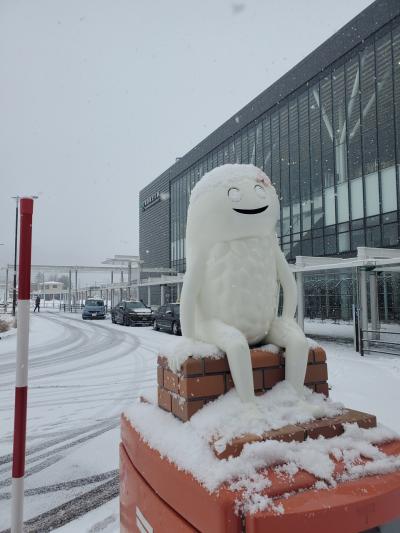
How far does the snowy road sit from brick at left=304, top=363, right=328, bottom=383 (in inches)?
85.2

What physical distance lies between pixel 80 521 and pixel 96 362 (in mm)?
7264

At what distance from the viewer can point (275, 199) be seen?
2.10m

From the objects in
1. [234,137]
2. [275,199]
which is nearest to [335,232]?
[234,137]

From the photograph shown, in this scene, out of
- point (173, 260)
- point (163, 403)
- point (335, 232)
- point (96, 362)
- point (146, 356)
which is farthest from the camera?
point (173, 260)

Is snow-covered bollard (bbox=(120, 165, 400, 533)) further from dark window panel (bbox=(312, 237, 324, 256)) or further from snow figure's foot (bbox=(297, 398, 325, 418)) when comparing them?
dark window panel (bbox=(312, 237, 324, 256))

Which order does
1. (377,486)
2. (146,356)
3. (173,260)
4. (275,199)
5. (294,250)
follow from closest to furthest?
(377,486) < (275,199) < (146,356) < (294,250) < (173,260)

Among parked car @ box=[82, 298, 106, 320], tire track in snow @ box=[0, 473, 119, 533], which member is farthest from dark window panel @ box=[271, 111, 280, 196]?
tire track in snow @ box=[0, 473, 119, 533]

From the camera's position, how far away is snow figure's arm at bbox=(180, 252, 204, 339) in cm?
200

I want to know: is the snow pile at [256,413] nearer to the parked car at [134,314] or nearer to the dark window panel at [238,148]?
the parked car at [134,314]

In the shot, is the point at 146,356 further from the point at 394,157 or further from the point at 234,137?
the point at 234,137

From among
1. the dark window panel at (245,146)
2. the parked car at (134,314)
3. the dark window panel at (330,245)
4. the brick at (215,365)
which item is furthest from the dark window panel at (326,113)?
the brick at (215,365)

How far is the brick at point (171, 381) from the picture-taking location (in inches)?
69.8

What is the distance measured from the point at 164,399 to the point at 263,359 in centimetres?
53

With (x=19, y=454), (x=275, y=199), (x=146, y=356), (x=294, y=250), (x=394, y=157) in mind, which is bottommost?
(x=146, y=356)
